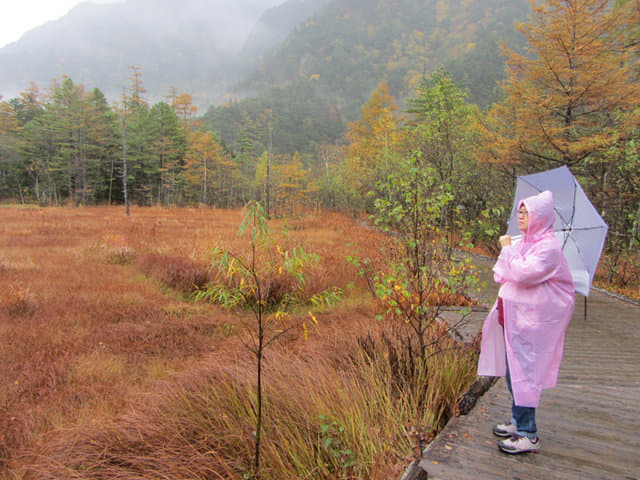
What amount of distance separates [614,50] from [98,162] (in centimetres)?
4283

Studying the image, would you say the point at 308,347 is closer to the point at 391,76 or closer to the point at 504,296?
the point at 504,296

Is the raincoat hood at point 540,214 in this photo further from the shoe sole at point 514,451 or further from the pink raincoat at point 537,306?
the shoe sole at point 514,451

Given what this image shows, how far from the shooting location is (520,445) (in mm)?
2160

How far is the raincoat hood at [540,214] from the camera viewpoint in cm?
207

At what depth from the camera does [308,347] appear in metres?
4.04

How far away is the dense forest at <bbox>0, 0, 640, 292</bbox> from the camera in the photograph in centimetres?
877

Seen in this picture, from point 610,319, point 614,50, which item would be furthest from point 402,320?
point 614,50

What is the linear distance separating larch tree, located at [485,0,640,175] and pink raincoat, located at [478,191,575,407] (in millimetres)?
9369

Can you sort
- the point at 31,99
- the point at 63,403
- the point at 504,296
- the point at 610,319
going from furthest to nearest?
1. the point at 31,99
2. the point at 610,319
3. the point at 63,403
4. the point at 504,296

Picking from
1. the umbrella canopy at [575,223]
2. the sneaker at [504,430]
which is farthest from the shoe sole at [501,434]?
the umbrella canopy at [575,223]

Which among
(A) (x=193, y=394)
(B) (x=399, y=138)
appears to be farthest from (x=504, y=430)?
(B) (x=399, y=138)

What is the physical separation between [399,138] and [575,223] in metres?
14.6

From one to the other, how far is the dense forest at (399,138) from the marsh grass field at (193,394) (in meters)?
1.92

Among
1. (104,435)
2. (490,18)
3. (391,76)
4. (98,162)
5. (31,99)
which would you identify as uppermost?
(490,18)
